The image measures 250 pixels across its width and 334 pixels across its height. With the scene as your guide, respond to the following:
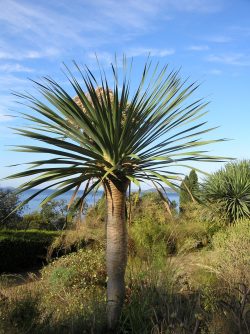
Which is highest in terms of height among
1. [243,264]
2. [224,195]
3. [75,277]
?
[224,195]

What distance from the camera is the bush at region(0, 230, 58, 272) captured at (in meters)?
13.1

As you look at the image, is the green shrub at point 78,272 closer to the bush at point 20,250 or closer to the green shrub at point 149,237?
the green shrub at point 149,237

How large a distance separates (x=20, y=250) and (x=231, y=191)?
6.55 metres

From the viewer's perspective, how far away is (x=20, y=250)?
13.5 metres

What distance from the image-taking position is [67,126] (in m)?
5.16

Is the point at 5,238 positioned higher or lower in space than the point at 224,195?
lower

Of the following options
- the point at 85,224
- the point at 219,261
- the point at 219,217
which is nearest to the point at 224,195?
the point at 219,217

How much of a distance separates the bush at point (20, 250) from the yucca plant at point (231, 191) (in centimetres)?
524

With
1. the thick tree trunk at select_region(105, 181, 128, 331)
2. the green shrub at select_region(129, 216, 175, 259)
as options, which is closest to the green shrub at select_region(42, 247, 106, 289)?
the green shrub at select_region(129, 216, 175, 259)

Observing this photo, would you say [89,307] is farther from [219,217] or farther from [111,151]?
[219,217]

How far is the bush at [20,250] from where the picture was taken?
42.9ft

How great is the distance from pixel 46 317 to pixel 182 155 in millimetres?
2294

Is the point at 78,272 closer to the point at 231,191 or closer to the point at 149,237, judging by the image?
the point at 149,237

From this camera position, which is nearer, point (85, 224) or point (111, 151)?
point (111, 151)
